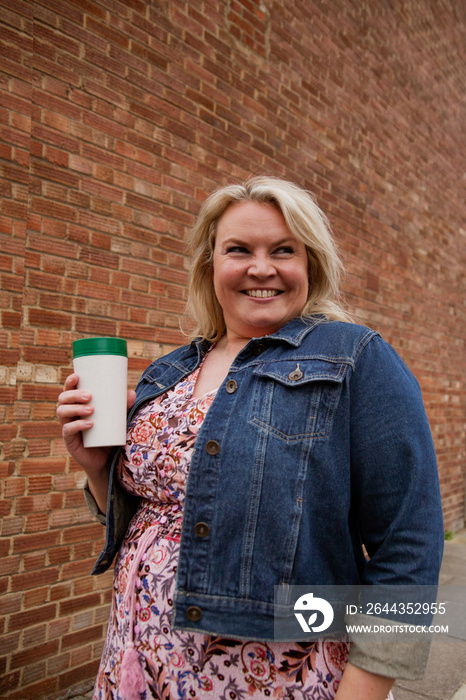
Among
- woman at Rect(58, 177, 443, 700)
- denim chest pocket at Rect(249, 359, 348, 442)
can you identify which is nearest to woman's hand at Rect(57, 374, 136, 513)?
woman at Rect(58, 177, 443, 700)

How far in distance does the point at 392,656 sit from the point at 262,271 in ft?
3.11

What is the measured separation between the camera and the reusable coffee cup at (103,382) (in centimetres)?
143

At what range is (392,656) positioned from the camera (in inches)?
45.6

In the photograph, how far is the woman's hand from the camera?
1.43 m

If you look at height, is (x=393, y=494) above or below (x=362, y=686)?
above

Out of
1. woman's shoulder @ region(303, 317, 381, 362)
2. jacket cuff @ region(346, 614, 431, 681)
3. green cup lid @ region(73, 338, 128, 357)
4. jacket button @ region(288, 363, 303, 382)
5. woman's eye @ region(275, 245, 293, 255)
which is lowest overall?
jacket cuff @ region(346, 614, 431, 681)

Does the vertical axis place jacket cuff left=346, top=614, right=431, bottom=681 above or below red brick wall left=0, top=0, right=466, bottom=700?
below

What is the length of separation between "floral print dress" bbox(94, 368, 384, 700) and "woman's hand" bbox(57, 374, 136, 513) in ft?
0.27

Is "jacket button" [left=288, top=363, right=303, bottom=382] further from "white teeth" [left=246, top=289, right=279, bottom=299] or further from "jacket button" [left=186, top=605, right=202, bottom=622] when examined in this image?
"jacket button" [left=186, top=605, right=202, bottom=622]

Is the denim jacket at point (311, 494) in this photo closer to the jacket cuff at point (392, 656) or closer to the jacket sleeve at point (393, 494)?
the jacket sleeve at point (393, 494)

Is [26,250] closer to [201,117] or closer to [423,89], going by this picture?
[201,117]

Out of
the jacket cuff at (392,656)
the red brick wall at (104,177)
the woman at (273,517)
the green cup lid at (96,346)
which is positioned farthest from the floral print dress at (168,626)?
the red brick wall at (104,177)

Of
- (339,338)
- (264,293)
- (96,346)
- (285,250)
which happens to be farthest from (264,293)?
(96,346)

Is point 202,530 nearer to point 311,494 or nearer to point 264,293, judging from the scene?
point 311,494
